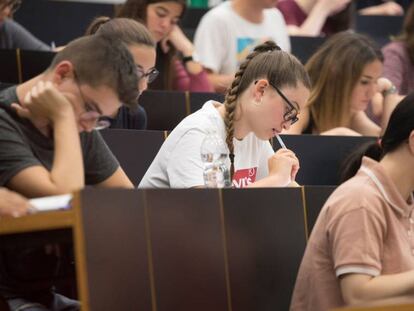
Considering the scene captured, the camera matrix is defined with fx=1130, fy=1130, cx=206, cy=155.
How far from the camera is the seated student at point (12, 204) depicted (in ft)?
7.90

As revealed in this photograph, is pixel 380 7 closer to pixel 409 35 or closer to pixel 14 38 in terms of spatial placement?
pixel 409 35

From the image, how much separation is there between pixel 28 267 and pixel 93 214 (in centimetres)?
39

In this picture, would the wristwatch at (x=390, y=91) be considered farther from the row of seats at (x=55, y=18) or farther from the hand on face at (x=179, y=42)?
the row of seats at (x=55, y=18)

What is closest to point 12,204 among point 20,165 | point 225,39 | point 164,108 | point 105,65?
point 20,165

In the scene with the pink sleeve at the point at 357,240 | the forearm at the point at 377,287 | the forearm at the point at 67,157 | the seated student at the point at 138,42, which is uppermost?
the seated student at the point at 138,42

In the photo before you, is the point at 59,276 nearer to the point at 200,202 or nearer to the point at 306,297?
the point at 200,202

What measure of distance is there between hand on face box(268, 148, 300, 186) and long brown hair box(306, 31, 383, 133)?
1.13 meters

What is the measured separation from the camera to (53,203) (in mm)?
2373

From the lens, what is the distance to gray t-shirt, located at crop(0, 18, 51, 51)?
473cm

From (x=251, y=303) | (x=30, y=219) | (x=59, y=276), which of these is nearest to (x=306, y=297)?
(x=251, y=303)

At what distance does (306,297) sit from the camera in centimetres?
292

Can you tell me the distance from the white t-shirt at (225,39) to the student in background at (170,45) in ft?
0.52

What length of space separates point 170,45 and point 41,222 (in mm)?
2535

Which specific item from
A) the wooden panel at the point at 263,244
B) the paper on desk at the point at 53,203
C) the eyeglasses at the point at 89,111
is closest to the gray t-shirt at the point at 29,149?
the eyeglasses at the point at 89,111
